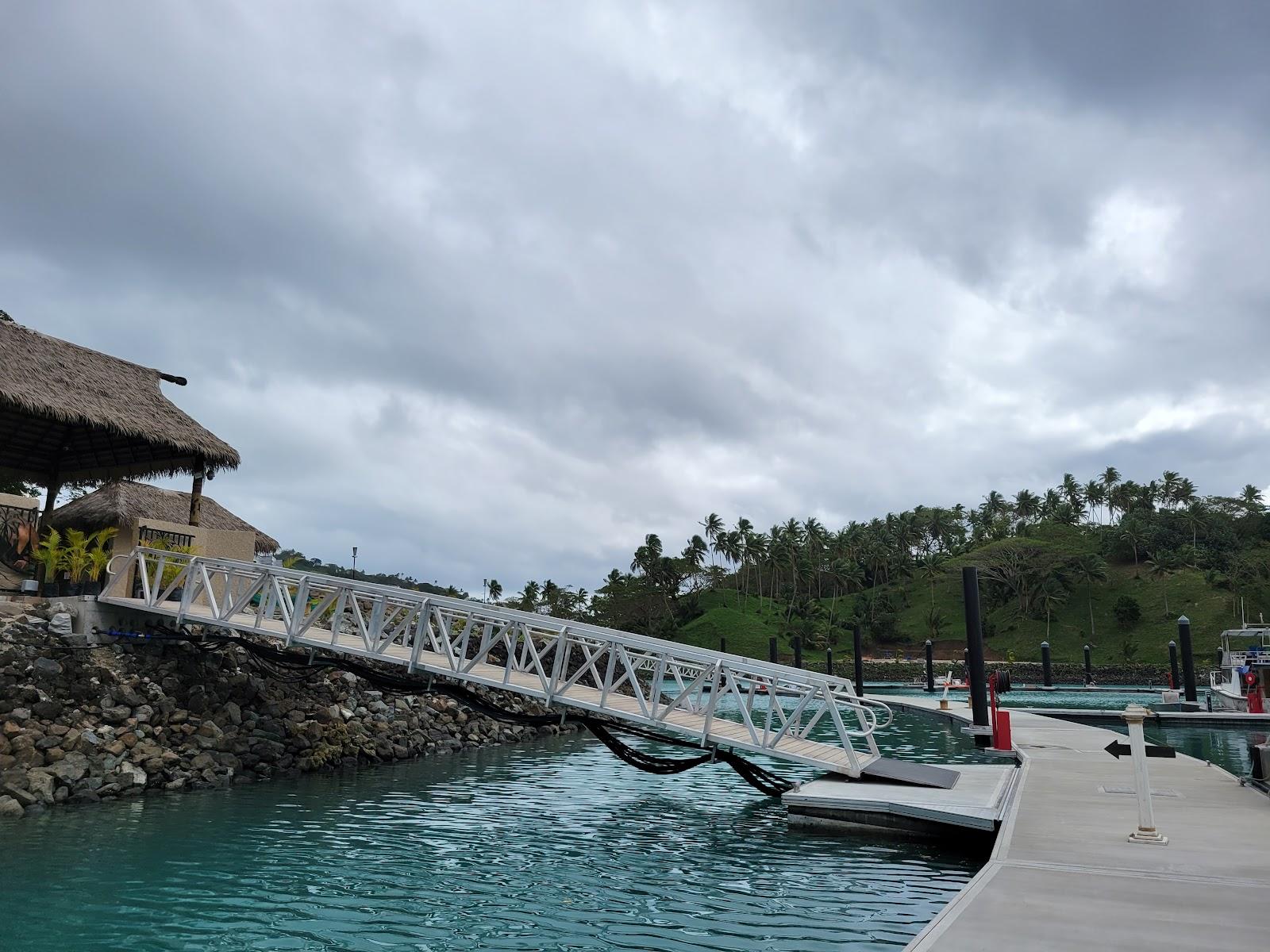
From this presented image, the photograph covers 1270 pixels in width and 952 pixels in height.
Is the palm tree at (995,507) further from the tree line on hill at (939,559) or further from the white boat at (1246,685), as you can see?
the white boat at (1246,685)

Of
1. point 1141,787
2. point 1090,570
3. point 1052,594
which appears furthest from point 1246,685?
point 1090,570

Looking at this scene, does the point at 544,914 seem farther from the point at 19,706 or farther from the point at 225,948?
the point at 19,706

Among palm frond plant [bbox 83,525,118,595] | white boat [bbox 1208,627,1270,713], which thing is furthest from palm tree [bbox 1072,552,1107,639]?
palm frond plant [bbox 83,525,118,595]

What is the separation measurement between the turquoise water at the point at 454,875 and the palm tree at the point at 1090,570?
78026mm

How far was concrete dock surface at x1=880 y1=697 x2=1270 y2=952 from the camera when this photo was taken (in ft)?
19.0

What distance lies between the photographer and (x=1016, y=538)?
3420 inches

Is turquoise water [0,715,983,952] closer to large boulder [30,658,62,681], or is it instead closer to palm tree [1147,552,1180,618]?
large boulder [30,658,62,681]

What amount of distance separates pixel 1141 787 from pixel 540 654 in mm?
9085

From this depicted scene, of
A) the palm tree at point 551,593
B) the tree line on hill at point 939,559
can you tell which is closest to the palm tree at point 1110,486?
the tree line on hill at point 939,559

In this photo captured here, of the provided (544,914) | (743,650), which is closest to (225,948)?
(544,914)

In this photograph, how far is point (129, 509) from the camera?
25750 mm

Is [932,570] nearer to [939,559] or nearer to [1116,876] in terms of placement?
[939,559]

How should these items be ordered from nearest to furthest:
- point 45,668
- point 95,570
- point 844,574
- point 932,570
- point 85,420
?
point 45,668 < point 85,420 < point 95,570 < point 932,570 < point 844,574

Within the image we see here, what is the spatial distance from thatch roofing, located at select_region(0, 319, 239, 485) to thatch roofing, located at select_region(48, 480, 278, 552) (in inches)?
110
